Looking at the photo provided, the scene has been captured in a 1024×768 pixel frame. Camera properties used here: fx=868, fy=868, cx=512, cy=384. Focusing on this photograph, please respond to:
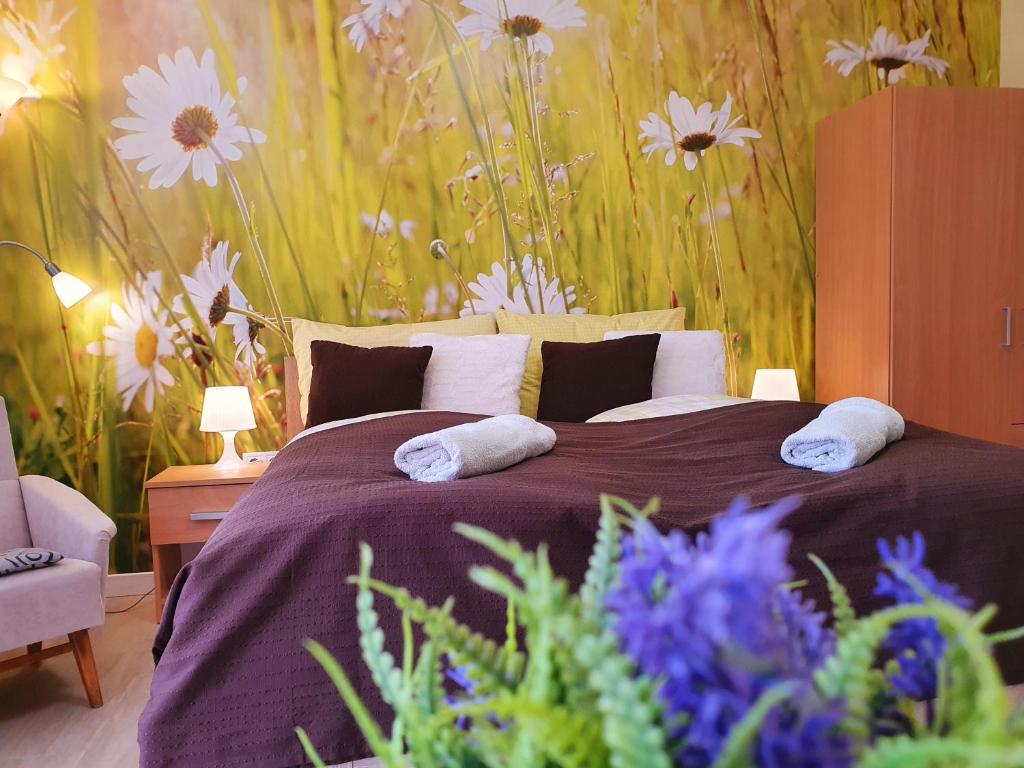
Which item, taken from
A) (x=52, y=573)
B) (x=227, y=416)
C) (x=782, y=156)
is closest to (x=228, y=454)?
(x=227, y=416)

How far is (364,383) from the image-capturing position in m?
3.09

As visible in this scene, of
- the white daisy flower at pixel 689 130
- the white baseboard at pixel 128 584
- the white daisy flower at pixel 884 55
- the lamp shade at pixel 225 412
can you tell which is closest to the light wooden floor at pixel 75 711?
the white baseboard at pixel 128 584

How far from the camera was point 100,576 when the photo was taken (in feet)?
7.86

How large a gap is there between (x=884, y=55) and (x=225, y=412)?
11.1 feet

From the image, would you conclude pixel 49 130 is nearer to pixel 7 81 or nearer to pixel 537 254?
pixel 7 81

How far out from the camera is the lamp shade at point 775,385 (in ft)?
12.5

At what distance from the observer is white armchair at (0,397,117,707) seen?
7.29ft

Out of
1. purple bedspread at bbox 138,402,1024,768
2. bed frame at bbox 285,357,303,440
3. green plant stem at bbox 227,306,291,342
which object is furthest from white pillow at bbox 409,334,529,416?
purple bedspread at bbox 138,402,1024,768

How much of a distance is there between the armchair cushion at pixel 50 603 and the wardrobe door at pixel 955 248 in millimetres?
3079

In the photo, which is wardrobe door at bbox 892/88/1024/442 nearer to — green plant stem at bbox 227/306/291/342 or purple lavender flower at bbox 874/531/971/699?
A: green plant stem at bbox 227/306/291/342

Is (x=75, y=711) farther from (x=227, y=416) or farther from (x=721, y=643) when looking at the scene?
(x=721, y=643)

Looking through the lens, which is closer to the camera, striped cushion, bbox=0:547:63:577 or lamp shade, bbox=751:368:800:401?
striped cushion, bbox=0:547:63:577

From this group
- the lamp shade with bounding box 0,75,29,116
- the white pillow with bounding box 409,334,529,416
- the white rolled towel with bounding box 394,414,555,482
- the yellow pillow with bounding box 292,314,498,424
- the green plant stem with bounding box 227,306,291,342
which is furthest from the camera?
the green plant stem with bounding box 227,306,291,342

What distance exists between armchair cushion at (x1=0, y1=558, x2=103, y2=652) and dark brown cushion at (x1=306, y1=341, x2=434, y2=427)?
0.96 m
